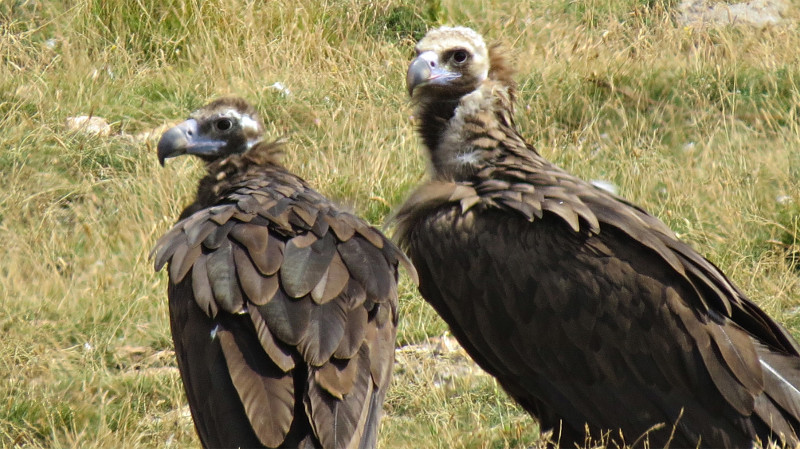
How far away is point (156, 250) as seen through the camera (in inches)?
175

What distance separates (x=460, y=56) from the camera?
5434mm

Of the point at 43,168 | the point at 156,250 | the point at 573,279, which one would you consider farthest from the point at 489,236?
the point at 43,168

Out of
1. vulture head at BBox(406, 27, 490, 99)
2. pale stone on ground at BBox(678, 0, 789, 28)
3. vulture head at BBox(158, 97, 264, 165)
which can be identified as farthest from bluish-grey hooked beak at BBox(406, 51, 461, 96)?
pale stone on ground at BBox(678, 0, 789, 28)

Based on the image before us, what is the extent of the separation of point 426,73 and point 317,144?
7.68ft

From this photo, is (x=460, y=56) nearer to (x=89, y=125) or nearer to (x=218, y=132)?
(x=218, y=132)

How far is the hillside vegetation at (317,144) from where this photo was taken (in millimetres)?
5465

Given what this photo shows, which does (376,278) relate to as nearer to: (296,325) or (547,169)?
(296,325)

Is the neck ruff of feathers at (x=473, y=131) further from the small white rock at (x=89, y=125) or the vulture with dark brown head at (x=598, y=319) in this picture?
the small white rock at (x=89, y=125)

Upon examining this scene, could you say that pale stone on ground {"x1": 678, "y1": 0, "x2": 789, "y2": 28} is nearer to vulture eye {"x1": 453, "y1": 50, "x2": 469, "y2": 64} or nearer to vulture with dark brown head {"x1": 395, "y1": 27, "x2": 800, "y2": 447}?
vulture eye {"x1": 453, "y1": 50, "x2": 469, "y2": 64}

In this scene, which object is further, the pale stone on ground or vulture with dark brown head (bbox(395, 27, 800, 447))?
the pale stone on ground

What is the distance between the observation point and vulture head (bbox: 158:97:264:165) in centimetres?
542

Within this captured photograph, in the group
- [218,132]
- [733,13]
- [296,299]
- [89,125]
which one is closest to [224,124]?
[218,132]

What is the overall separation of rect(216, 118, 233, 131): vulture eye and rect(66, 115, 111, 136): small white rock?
238cm

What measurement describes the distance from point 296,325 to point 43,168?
388cm
